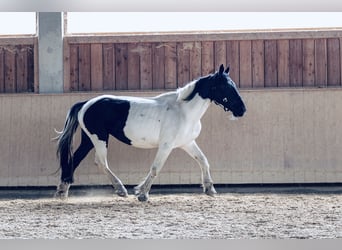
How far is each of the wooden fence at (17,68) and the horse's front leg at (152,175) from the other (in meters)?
2.61

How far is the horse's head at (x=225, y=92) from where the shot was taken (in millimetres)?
8406

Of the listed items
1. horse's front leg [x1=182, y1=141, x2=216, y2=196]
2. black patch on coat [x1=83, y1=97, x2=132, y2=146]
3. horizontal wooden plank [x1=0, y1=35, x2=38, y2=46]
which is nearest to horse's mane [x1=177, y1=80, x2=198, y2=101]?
Answer: horse's front leg [x1=182, y1=141, x2=216, y2=196]

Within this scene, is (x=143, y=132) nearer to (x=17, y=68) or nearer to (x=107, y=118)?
(x=107, y=118)

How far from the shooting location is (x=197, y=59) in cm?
996

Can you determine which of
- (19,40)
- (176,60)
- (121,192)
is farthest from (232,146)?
(19,40)

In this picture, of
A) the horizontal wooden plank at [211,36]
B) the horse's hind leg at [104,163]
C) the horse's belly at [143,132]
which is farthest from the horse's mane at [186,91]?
the horizontal wooden plank at [211,36]

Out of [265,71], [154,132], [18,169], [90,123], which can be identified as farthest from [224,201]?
[18,169]

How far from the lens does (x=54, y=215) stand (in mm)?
7055

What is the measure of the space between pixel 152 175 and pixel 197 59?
233cm

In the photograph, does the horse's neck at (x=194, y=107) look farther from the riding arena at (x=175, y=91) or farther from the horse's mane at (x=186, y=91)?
the riding arena at (x=175, y=91)

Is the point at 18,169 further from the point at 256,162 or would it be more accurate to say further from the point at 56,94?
the point at 256,162

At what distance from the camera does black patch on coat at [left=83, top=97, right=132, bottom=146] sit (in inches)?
340

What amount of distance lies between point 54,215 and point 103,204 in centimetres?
106

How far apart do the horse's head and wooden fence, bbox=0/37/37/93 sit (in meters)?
2.88
